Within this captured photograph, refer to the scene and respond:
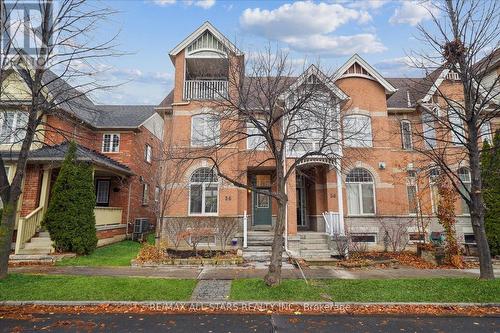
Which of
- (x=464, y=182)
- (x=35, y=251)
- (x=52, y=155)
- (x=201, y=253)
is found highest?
(x=52, y=155)

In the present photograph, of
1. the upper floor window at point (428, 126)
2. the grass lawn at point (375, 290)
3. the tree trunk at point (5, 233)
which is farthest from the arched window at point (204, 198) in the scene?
the upper floor window at point (428, 126)

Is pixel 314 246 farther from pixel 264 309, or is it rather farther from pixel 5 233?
pixel 5 233

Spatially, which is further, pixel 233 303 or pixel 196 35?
pixel 196 35

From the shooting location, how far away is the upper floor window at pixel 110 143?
66.3 feet

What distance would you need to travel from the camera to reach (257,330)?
593 centimetres

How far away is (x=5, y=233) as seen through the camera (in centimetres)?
843

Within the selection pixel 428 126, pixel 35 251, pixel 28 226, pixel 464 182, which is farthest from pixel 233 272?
pixel 464 182

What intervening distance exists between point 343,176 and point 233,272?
8.30 meters

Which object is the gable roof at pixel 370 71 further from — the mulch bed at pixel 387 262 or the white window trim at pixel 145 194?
the white window trim at pixel 145 194

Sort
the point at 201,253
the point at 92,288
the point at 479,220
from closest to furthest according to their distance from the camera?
the point at 92,288 < the point at 479,220 < the point at 201,253

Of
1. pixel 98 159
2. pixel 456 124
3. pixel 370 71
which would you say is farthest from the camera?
pixel 370 71

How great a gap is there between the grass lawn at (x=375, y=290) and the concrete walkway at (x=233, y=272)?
1155 millimetres

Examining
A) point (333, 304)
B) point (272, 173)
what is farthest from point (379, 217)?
point (333, 304)

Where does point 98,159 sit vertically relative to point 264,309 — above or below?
above
